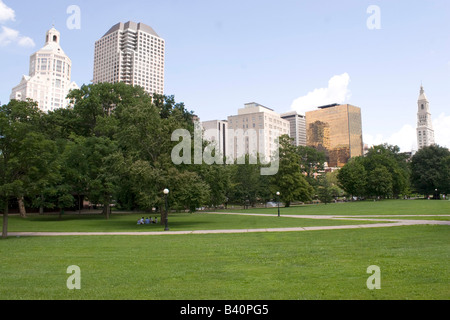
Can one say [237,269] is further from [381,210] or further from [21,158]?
[381,210]

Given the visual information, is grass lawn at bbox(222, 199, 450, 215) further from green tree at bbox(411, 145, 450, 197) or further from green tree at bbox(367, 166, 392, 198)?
green tree at bbox(411, 145, 450, 197)

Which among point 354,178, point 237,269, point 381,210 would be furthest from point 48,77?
point 237,269

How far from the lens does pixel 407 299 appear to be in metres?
7.10

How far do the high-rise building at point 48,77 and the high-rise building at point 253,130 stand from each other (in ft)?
308

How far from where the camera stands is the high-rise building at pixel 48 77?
18512 cm

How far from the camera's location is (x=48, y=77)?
190500 mm

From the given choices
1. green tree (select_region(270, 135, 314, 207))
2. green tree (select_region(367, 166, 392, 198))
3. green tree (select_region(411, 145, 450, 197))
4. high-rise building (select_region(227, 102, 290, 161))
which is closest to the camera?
green tree (select_region(270, 135, 314, 207))

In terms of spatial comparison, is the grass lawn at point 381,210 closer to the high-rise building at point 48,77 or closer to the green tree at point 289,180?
the green tree at point 289,180

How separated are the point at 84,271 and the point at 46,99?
675 ft

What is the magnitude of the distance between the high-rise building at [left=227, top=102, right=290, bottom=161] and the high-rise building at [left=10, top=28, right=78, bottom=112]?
9383 centimetres

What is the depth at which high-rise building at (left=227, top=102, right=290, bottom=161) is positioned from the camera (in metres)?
176

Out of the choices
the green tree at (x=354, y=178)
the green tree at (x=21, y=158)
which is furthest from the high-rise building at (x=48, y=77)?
the green tree at (x=21, y=158)

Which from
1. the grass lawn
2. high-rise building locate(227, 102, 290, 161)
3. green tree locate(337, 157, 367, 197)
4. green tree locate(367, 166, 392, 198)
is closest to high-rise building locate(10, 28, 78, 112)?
high-rise building locate(227, 102, 290, 161)
